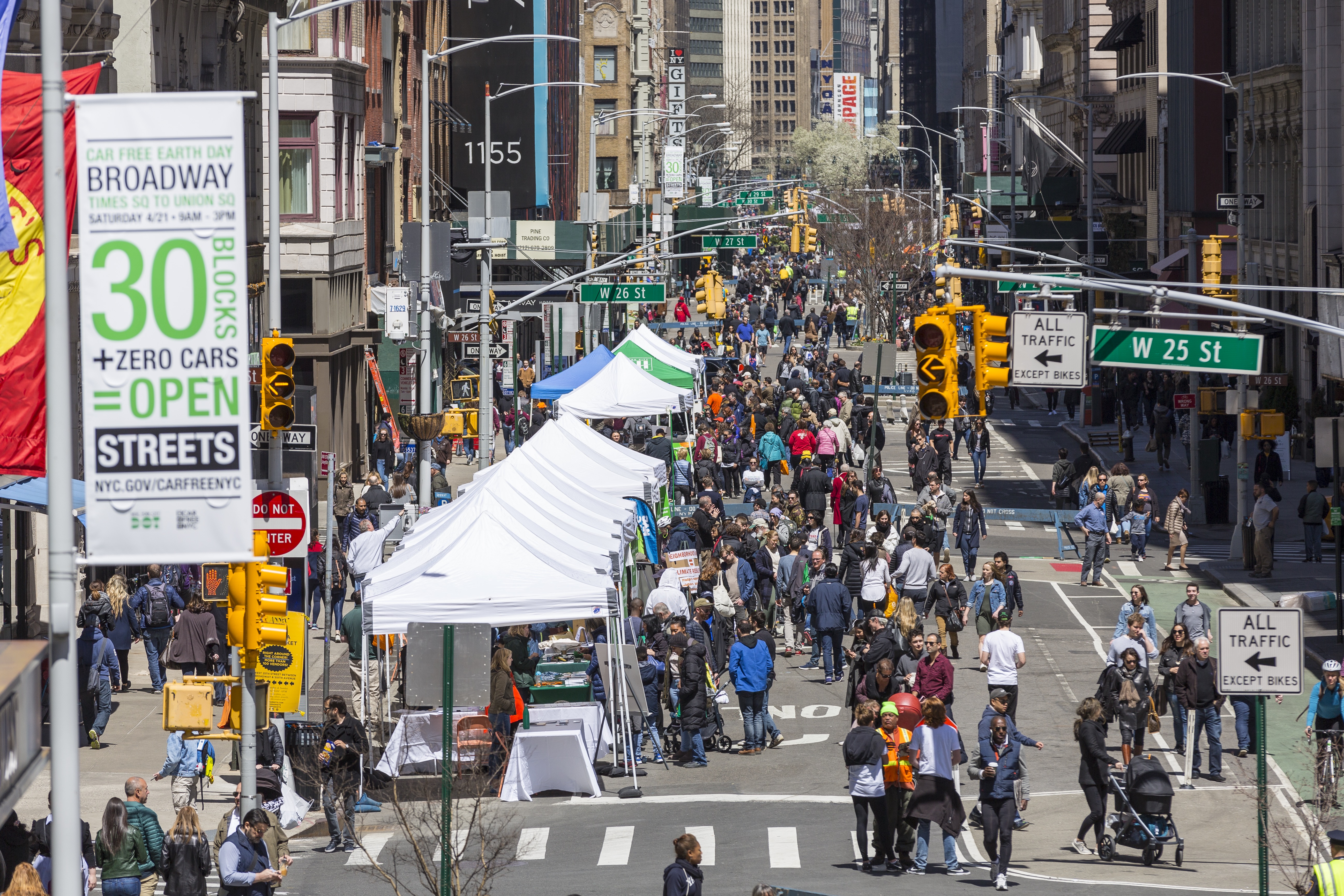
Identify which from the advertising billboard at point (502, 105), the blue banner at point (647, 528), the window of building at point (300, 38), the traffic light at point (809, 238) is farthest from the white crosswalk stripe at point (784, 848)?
the traffic light at point (809, 238)

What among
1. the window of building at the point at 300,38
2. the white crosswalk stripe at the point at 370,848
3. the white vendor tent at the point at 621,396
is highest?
the window of building at the point at 300,38

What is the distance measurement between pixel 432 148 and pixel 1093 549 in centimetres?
3505

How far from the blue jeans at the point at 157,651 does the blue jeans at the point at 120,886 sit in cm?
956

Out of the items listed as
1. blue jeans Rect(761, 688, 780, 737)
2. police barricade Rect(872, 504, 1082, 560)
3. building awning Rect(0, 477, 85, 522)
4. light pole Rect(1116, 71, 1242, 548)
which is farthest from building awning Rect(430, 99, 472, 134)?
blue jeans Rect(761, 688, 780, 737)

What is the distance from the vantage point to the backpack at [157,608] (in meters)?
24.6

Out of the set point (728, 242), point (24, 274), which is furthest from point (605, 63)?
point (24, 274)

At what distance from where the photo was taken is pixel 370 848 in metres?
18.1

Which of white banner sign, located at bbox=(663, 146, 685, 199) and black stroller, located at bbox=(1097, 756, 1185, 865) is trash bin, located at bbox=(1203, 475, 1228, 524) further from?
white banner sign, located at bbox=(663, 146, 685, 199)

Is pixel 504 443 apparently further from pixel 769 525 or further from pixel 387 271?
pixel 769 525

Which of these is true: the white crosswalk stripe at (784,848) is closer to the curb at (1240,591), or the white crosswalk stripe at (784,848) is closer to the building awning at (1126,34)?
the curb at (1240,591)

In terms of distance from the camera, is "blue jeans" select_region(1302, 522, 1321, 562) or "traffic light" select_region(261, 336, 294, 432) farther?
"blue jeans" select_region(1302, 522, 1321, 562)

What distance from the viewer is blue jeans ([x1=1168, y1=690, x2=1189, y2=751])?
21219 mm

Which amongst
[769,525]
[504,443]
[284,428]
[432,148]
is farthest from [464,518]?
[432,148]

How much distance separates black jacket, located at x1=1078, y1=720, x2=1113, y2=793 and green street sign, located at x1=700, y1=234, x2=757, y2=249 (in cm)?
3610
